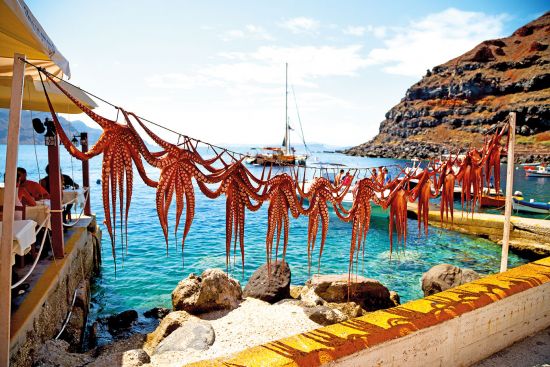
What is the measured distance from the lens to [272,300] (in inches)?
438

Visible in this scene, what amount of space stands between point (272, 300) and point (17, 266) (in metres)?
7.03

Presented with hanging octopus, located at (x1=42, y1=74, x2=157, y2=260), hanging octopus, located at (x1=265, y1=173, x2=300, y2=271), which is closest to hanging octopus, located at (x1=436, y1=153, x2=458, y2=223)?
hanging octopus, located at (x1=265, y1=173, x2=300, y2=271)

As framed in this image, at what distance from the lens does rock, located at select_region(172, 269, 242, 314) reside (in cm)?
1012

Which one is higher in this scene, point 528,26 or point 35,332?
point 528,26

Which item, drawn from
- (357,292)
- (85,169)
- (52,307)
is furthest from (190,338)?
(85,169)

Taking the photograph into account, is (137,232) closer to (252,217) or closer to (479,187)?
(252,217)

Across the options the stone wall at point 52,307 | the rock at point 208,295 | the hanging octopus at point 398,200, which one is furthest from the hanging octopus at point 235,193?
the rock at point 208,295

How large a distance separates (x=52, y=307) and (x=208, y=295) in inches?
163

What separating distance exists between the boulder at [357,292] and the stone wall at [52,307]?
23.0ft

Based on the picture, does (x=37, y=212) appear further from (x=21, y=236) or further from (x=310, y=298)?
(x=310, y=298)

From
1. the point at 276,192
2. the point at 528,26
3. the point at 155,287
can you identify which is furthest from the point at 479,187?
the point at 528,26

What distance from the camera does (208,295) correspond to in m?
10.2

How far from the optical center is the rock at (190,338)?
24.5ft

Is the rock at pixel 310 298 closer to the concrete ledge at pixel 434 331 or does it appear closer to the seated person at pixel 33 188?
the concrete ledge at pixel 434 331
